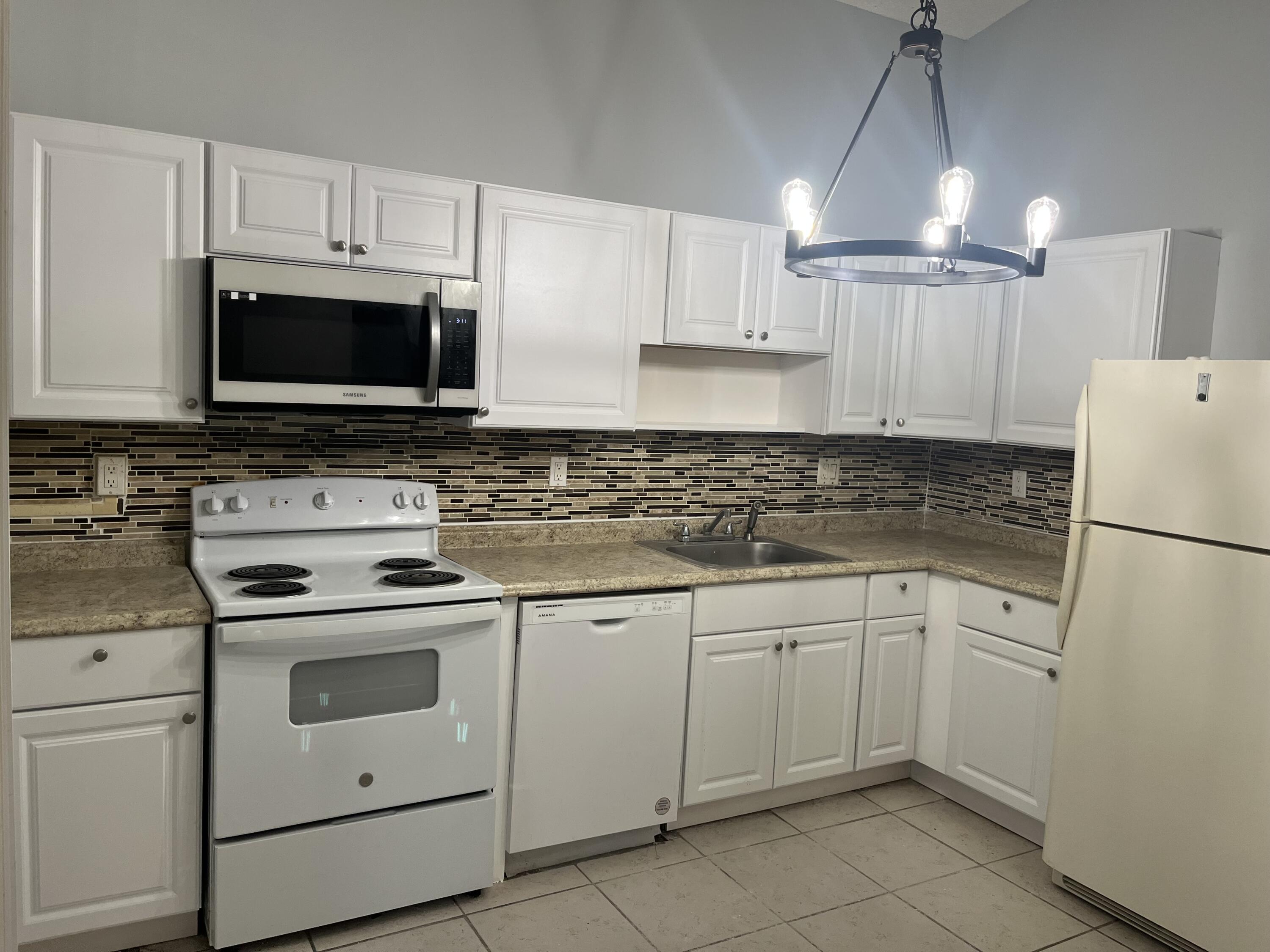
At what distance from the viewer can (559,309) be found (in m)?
2.86

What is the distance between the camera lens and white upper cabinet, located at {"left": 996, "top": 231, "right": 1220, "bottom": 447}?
9.55 ft

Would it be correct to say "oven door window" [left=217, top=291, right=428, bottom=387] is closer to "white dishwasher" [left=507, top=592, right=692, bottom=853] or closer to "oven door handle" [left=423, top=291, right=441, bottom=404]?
"oven door handle" [left=423, top=291, right=441, bottom=404]

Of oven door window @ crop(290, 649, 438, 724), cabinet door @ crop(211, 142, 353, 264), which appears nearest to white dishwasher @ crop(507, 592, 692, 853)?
oven door window @ crop(290, 649, 438, 724)

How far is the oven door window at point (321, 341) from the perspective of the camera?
2.38m

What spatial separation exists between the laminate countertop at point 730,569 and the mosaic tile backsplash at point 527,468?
0.17m

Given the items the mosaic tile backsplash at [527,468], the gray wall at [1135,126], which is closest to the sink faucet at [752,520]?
the mosaic tile backsplash at [527,468]

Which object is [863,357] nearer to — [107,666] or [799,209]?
[799,209]

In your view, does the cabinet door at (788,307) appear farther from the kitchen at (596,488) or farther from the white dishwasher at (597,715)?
the white dishwasher at (597,715)

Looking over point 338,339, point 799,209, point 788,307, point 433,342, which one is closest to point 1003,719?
point 788,307

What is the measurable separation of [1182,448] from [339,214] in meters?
2.29

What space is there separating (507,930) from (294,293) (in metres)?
1.76

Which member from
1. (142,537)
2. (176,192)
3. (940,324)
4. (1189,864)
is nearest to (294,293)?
(176,192)

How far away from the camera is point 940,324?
3510mm

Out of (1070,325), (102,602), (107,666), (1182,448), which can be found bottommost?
(107,666)
